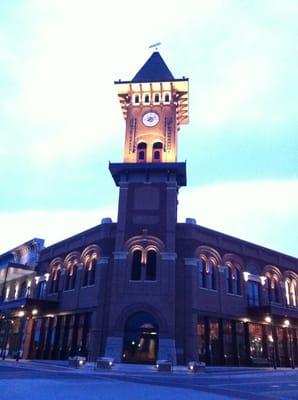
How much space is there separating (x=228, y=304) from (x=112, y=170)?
1601 centimetres

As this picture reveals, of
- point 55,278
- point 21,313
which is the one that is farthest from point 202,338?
point 21,313

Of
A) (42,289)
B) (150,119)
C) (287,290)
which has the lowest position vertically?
(42,289)

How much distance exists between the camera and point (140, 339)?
2931 cm

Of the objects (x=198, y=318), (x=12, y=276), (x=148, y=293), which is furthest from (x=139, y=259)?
(x=12, y=276)

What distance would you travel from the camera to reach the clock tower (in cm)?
2939

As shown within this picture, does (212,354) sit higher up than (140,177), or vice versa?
(140,177)

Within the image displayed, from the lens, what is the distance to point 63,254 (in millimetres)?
38906

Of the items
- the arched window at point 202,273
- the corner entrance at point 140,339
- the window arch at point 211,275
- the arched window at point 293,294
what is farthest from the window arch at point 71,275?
the arched window at point 293,294

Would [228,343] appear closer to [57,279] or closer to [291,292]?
[291,292]

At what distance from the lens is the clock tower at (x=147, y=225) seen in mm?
29391

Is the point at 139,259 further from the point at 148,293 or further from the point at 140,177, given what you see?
the point at 140,177

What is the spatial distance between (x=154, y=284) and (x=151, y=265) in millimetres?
1689

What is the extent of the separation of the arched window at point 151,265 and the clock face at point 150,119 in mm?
14804

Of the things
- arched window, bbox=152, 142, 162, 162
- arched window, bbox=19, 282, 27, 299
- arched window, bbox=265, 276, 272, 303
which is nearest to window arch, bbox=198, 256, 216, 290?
arched window, bbox=265, 276, 272, 303
